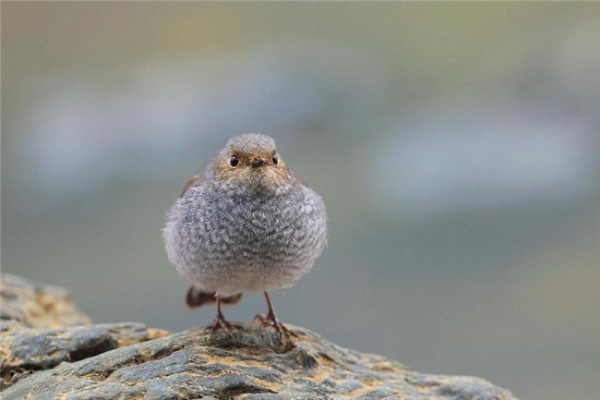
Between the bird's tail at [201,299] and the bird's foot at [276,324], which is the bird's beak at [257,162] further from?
the bird's tail at [201,299]

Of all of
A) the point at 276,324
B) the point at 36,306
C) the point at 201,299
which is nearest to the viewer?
the point at 276,324

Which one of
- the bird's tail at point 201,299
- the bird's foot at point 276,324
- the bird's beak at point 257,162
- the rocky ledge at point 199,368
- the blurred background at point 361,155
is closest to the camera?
the rocky ledge at point 199,368

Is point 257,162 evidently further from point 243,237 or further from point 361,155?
point 361,155

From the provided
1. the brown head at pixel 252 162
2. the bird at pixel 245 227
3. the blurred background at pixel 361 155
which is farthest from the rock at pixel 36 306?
the brown head at pixel 252 162

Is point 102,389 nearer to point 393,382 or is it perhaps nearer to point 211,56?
point 393,382

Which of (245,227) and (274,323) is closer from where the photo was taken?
(245,227)

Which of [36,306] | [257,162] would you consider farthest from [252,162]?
[36,306]

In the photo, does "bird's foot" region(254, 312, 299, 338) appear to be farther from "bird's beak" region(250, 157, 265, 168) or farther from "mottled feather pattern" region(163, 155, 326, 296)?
"bird's beak" region(250, 157, 265, 168)
